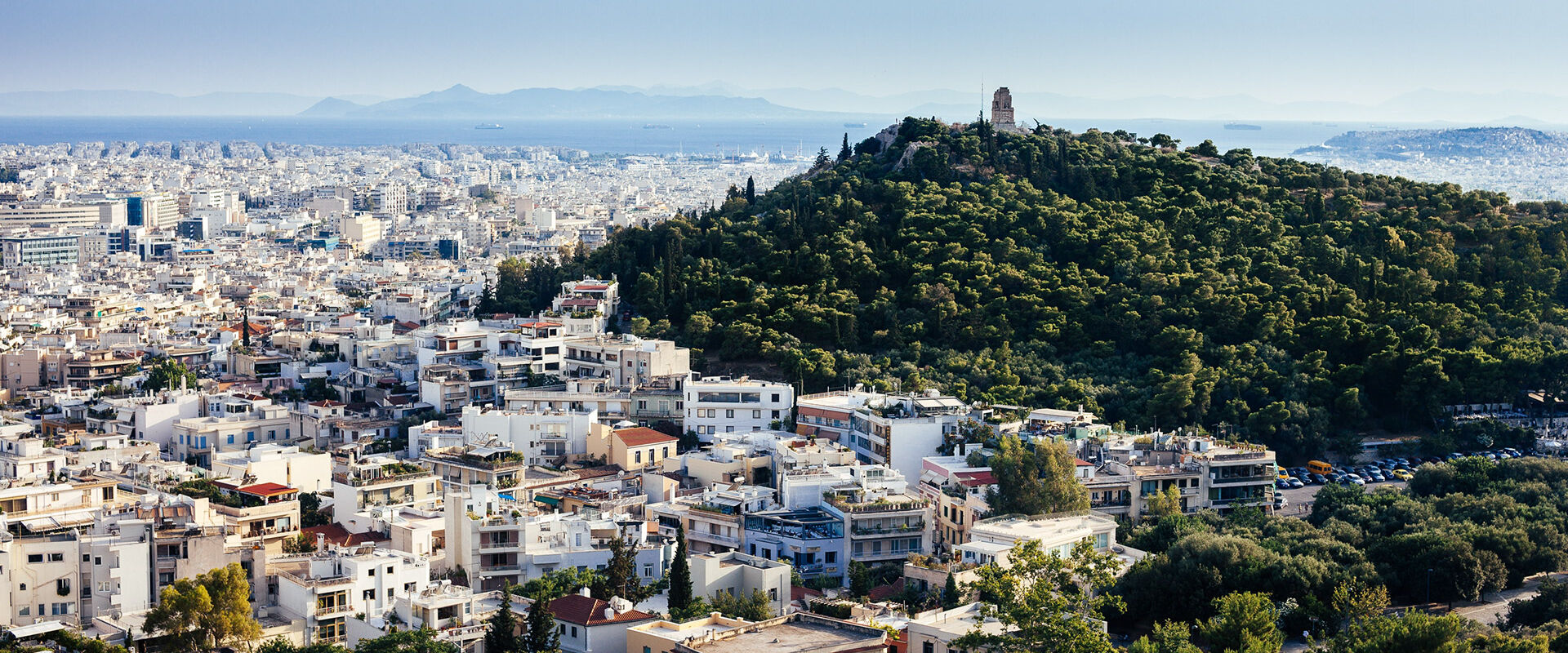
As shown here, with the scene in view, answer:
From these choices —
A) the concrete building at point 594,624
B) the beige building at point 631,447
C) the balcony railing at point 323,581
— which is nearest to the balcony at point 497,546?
the balcony railing at point 323,581

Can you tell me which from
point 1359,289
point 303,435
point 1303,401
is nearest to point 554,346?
point 303,435

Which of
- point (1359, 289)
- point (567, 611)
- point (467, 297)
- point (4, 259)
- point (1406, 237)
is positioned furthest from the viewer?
point (4, 259)

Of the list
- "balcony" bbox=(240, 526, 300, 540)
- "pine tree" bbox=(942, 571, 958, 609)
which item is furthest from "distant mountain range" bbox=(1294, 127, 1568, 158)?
"balcony" bbox=(240, 526, 300, 540)

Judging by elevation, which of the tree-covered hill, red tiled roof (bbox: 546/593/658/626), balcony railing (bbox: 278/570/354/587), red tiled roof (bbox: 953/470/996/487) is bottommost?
red tiled roof (bbox: 546/593/658/626)

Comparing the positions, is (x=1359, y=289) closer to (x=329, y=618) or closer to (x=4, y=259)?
(x=329, y=618)

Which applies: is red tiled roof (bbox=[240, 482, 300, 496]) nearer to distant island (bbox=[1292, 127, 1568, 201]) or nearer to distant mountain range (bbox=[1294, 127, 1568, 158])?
distant island (bbox=[1292, 127, 1568, 201])

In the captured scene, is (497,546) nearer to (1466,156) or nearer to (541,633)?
(541,633)

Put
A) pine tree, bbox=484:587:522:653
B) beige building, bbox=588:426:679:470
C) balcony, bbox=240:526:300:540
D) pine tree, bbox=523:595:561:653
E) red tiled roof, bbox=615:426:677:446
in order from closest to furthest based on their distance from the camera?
pine tree, bbox=523:595:561:653
pine tree, bbox=484:587:522:653
balcony, bbox=240:526:300:540
beige building, bbox=588:426:679:470
red tiled roof, bbox=615:426:677:446
